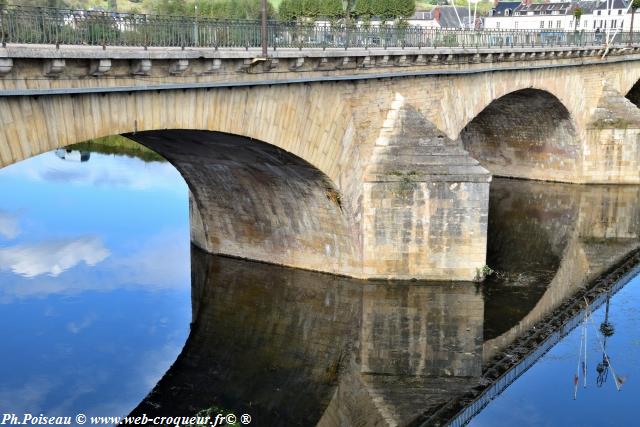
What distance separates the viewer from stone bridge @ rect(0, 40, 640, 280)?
13242mm

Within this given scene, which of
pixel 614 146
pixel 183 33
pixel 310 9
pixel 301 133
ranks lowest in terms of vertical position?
pixel 614 146

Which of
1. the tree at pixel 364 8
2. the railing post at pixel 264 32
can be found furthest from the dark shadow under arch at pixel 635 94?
the railing post at pixel 264 32

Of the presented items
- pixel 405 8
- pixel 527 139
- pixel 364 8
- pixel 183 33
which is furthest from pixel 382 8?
pixel 183 33

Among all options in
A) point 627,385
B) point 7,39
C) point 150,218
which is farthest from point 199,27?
point 150,218

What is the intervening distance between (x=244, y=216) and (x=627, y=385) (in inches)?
428

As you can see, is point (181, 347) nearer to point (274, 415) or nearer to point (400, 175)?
A: point (274, 415)

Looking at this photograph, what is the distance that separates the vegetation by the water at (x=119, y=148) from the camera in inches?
1599

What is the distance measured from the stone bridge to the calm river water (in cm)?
111

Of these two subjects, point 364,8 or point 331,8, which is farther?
point 364,8

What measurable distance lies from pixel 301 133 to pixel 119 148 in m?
26.3

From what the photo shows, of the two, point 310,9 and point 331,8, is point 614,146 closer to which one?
point 331,8

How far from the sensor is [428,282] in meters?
20.8

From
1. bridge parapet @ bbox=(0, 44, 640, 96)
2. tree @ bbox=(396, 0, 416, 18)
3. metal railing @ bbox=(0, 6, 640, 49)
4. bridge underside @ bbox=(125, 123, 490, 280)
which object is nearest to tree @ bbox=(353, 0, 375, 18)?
tree @ bbox=(396, 0, 416, 18)

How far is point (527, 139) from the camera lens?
36250 mm
